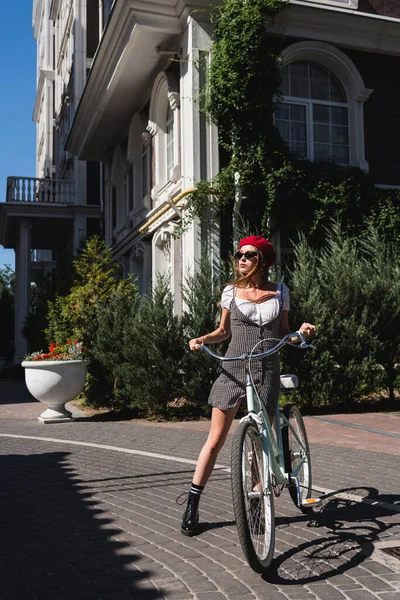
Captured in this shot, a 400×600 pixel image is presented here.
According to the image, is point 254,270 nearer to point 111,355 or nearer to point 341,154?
point 111,355

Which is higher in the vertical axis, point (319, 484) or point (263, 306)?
point (263, 306)

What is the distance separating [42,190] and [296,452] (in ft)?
73.7

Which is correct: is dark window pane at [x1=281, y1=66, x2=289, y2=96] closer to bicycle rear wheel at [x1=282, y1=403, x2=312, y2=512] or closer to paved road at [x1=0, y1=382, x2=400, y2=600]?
paved road at [x1=0, y1=382, x2=400, y2=600]

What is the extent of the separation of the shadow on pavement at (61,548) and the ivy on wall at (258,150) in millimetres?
8813

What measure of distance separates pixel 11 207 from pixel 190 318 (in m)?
14.9

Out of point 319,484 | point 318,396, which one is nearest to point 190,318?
point 318,396

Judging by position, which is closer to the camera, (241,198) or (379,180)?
(241,198)

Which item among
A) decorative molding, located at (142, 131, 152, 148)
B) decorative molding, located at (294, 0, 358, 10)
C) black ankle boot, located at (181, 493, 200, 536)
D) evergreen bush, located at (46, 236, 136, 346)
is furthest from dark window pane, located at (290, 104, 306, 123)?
black ankle boot, located at (181, 493, 200, 536)

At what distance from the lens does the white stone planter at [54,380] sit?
10633 millimetres

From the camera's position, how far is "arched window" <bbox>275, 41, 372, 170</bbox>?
15508 millimetres

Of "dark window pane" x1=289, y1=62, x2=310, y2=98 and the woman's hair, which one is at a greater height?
"dark window pane" x1=289, y1=62, x2=310, y2=98

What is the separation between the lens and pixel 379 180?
15750 millimetres

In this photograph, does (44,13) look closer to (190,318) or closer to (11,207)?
(11,207)

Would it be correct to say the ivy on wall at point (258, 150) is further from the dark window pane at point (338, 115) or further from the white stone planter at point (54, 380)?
the white stone planter at point (54, 380)
